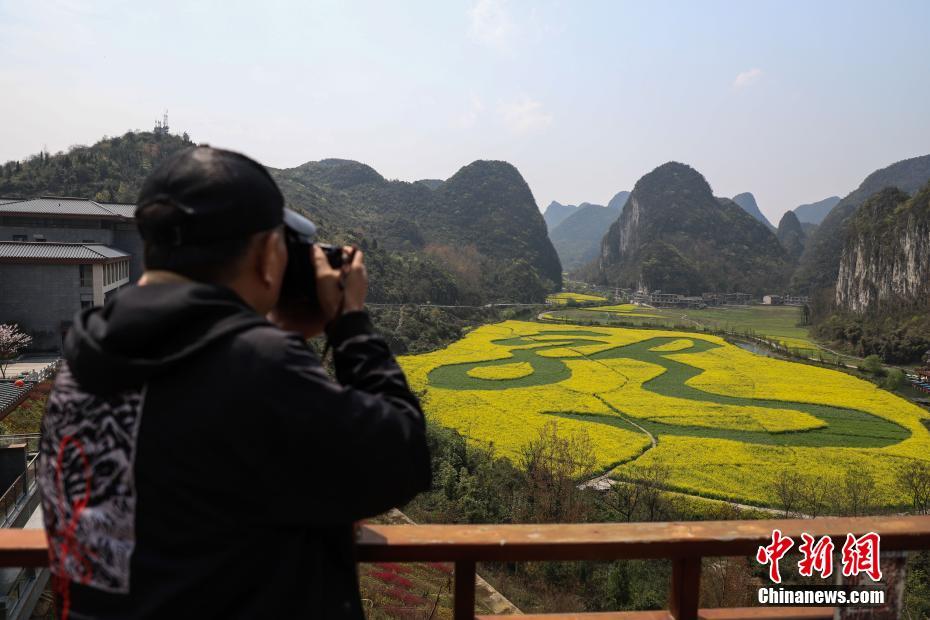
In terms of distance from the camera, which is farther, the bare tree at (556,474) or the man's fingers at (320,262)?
the bare tree at (556,474)

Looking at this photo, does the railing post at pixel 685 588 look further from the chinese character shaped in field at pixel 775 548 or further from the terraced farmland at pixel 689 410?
A: the terraced farmland at pixel 689 410

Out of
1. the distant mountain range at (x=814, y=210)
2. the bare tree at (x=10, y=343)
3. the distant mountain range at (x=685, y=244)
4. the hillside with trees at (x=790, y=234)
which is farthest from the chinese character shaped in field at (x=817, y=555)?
the distant mountain range at (x=814, y=210)

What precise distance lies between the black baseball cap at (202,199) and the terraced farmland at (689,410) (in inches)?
495

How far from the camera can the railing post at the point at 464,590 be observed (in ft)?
3.66

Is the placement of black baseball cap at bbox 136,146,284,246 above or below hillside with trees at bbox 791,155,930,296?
below

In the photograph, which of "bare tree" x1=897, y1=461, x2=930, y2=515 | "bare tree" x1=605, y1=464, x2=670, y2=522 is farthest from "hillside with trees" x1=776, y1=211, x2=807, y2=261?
"bare tree" x1=605, y1=464, x2=670, y2=522

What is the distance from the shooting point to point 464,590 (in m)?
1.15

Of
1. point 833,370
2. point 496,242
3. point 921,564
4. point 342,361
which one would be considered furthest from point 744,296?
point 342,361

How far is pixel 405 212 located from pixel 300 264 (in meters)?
68.8

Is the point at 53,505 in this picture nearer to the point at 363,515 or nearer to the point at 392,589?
the point at 363,515

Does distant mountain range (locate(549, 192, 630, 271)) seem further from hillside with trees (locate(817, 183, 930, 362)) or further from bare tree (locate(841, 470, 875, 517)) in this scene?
bare tree (locate(841, 470, 875, 517))

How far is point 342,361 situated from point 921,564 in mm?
10717

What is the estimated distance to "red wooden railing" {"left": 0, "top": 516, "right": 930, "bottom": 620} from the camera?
1.05 meters

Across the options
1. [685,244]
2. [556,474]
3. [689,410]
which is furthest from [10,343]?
Result: [685,244]
